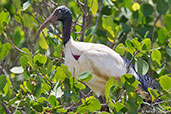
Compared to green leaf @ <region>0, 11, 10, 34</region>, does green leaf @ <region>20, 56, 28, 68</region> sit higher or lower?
lower

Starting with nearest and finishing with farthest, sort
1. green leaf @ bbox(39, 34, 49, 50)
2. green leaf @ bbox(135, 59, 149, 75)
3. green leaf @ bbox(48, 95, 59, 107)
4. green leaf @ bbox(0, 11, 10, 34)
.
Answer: green leaf @ bbox(48, 95, 59, 107), green leaf @ bbox(135, 59, 149, 75), green leaf @ bbox(0, 11, 10, 34), green leaf @ bbox(39, 34, 49, 50)

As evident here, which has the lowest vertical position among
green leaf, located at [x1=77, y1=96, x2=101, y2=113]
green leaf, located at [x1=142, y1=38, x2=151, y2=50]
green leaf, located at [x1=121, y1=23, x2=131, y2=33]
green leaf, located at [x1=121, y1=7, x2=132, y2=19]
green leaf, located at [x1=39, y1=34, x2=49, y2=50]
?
green leaf, located at [x1=77, y1=96, x2=101, y2=113]

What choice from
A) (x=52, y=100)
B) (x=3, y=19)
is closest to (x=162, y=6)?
(x=3, y=19)

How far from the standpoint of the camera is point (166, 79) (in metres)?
3.64

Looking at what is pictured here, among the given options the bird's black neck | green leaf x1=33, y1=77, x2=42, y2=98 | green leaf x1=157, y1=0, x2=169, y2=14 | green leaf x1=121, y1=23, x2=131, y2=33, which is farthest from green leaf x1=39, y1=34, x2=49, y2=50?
green leaf x1=157, y1=0, x2=169, y2=14

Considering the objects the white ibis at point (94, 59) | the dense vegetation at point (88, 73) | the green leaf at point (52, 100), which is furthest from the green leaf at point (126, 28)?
the green leaf at point (52, 100)

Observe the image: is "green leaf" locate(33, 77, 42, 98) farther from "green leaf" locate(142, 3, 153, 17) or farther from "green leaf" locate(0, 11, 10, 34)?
"green leaf" locate(142, 3, 153, 17)

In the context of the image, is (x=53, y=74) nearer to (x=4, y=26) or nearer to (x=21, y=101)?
(x=21, y=101)

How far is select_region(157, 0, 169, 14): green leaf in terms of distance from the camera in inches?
207

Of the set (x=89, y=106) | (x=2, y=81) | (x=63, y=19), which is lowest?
(x=89, y=106)

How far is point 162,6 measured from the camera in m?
5.27

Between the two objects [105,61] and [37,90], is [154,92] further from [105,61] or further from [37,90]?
[105,61]

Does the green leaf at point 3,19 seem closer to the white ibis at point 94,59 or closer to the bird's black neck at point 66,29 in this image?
the white ibis at point 94,59

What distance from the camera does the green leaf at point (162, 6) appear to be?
5254 mm
